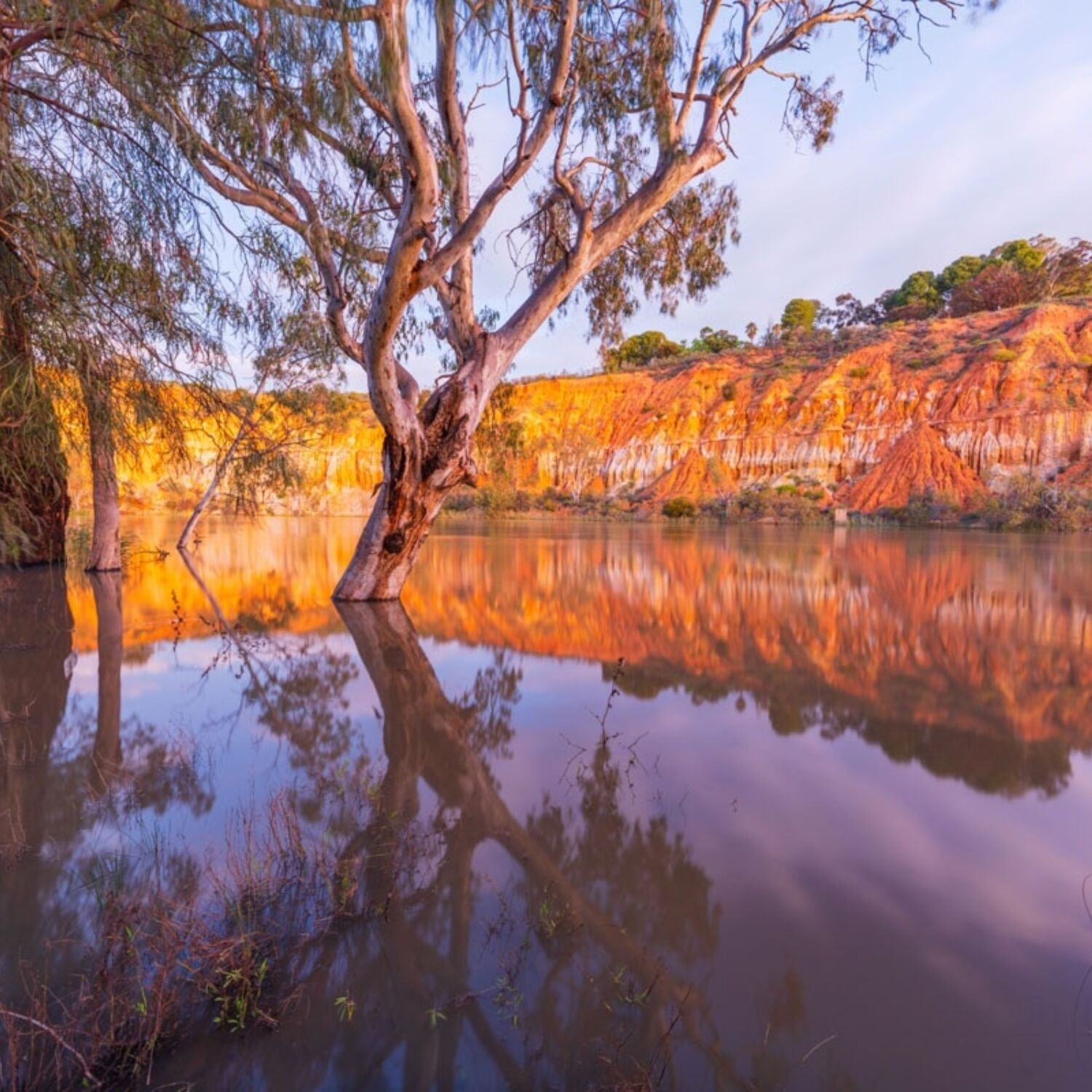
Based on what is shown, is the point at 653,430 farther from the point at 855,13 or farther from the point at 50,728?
the point at 50,728

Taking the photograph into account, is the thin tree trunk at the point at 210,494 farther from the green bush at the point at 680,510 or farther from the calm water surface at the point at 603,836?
the green bush at the point at 680,510

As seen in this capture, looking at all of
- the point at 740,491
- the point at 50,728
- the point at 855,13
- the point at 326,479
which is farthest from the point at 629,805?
the point at 326,479

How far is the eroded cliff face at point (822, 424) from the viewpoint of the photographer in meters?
30.5

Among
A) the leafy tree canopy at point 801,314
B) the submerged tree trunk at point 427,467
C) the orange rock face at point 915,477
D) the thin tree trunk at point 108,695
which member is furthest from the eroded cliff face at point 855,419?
the thin tree trunk at point 108,695

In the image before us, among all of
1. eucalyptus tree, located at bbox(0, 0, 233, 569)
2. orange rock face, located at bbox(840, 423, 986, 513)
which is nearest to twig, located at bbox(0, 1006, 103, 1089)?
eucalyptus tree, located at bbox(0, 0, 233, 569)

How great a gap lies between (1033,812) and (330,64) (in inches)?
192

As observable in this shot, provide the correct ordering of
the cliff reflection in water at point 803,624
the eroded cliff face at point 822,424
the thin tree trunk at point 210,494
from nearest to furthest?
1. the cliff reflection in water at point 803,624
2. the thin tree trunk at point 210,494
3. the eroded cliff face at point 822,424

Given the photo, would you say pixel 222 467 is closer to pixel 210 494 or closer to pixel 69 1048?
pixel 210 494

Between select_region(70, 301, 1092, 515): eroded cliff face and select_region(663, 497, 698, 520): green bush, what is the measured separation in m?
2.58

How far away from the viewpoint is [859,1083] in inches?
57.1

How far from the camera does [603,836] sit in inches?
100

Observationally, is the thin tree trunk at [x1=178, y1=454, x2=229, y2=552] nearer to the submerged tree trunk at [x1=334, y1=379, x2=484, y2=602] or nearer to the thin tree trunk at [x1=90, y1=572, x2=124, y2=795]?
the thin tree trunk at [x1=90, y1=572, x2=124, y2=795]

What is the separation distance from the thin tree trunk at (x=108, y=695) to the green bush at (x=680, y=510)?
1082 inches

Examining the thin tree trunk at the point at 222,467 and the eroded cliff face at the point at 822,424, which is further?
the eroded cliff face at the point at 822,424
